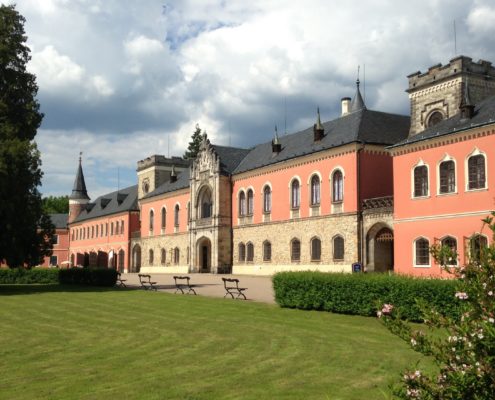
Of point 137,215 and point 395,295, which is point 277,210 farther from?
point 137,215

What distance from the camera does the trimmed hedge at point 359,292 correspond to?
14.5 m

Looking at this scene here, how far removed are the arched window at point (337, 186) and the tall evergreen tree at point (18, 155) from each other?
697 inches

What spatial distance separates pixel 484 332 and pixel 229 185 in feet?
143

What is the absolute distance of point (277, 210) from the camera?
41.7 m

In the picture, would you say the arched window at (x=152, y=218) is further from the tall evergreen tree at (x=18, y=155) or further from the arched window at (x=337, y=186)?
the arched window at (x=337, y=186)

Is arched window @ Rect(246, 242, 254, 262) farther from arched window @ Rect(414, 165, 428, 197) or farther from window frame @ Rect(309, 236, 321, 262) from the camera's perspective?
arched window @ Rect(414, 165, 428, 197)

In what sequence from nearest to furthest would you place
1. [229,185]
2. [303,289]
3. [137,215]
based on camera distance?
[303,289] → [229,185] → [137,215]

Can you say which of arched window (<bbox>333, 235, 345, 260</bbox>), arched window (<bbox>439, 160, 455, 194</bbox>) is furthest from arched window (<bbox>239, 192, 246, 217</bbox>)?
arched window (<bbox>439, 160, 455, 194</bbox>)

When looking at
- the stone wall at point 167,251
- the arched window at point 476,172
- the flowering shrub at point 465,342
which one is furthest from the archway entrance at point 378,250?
the flowering shrub at point 465,342

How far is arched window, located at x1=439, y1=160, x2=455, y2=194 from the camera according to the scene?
2652 cm

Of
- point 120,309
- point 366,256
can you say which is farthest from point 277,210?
point 120,309

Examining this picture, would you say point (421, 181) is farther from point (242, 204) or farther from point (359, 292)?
point (242, 204)

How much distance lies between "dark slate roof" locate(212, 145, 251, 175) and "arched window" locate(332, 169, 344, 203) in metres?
13.4

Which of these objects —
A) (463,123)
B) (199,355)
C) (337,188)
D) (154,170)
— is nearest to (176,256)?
(154,170)
